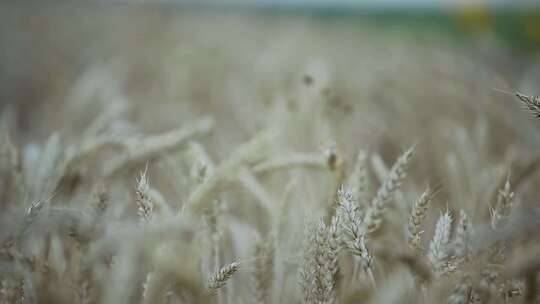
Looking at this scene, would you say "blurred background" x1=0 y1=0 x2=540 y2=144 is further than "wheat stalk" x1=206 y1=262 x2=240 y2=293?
Yes

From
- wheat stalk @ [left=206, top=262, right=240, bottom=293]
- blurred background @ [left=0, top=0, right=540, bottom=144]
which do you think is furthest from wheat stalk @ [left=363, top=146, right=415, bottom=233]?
blurred background @ [left=0, top=0, right=540, bottom=144]

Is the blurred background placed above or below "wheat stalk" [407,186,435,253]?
above

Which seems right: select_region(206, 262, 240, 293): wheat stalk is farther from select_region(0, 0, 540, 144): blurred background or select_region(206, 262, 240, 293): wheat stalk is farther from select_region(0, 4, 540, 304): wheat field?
select_region(0, 0, 540, 144): blurred background

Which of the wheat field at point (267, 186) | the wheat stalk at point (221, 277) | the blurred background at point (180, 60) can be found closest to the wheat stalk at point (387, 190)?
the wheat field at point (267, 186)

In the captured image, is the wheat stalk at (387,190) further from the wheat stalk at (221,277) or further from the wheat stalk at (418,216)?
the wheat stalk at (221,277)

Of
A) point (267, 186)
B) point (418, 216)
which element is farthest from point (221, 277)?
point (267, 186)

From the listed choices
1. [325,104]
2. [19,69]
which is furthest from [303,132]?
[19,69]

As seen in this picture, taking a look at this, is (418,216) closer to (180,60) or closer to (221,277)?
(221,277)

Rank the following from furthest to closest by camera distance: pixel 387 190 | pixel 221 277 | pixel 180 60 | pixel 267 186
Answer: pixel 180 60 → pixel 267 186 → pixel 387 190 → pixel 221 277

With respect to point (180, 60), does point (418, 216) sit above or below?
below
